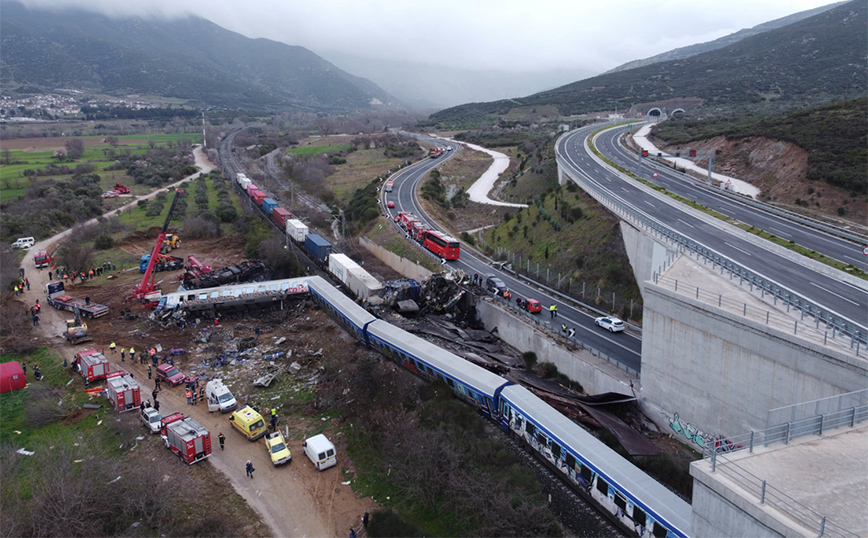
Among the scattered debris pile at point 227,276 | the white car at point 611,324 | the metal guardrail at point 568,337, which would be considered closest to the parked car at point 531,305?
the metal guardrail at point 568,337

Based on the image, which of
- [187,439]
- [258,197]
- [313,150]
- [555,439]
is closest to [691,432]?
[555,439]

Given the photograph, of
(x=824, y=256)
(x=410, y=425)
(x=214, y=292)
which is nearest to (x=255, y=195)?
(x=214, y=292)

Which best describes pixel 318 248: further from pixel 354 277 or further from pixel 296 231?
pixel 354 277

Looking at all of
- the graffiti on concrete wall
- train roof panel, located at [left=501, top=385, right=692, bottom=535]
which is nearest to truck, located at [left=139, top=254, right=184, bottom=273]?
train roof panel, located at [left=501, top=385, right=692, bottom=535]

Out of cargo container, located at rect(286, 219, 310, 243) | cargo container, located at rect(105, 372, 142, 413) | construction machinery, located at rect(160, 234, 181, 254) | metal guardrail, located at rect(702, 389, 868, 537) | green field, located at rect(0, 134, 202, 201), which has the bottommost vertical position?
cargo container, located at rect(105, 372, 142, 413)

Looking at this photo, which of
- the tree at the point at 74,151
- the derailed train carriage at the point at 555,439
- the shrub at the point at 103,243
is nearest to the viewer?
the derailed train carriage at the point at 555,439

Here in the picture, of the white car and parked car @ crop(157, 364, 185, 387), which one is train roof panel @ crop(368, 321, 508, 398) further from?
parked car @ crop(157, 364, 185, 387)

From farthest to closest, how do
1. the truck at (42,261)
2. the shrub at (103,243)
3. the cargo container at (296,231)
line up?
the shrub at (103,243), the cargo container at (296,231), the truck at (42,261)

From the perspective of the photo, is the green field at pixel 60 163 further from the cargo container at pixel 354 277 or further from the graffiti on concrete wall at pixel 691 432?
the graffiti on concrete wall at pixel 691 432
